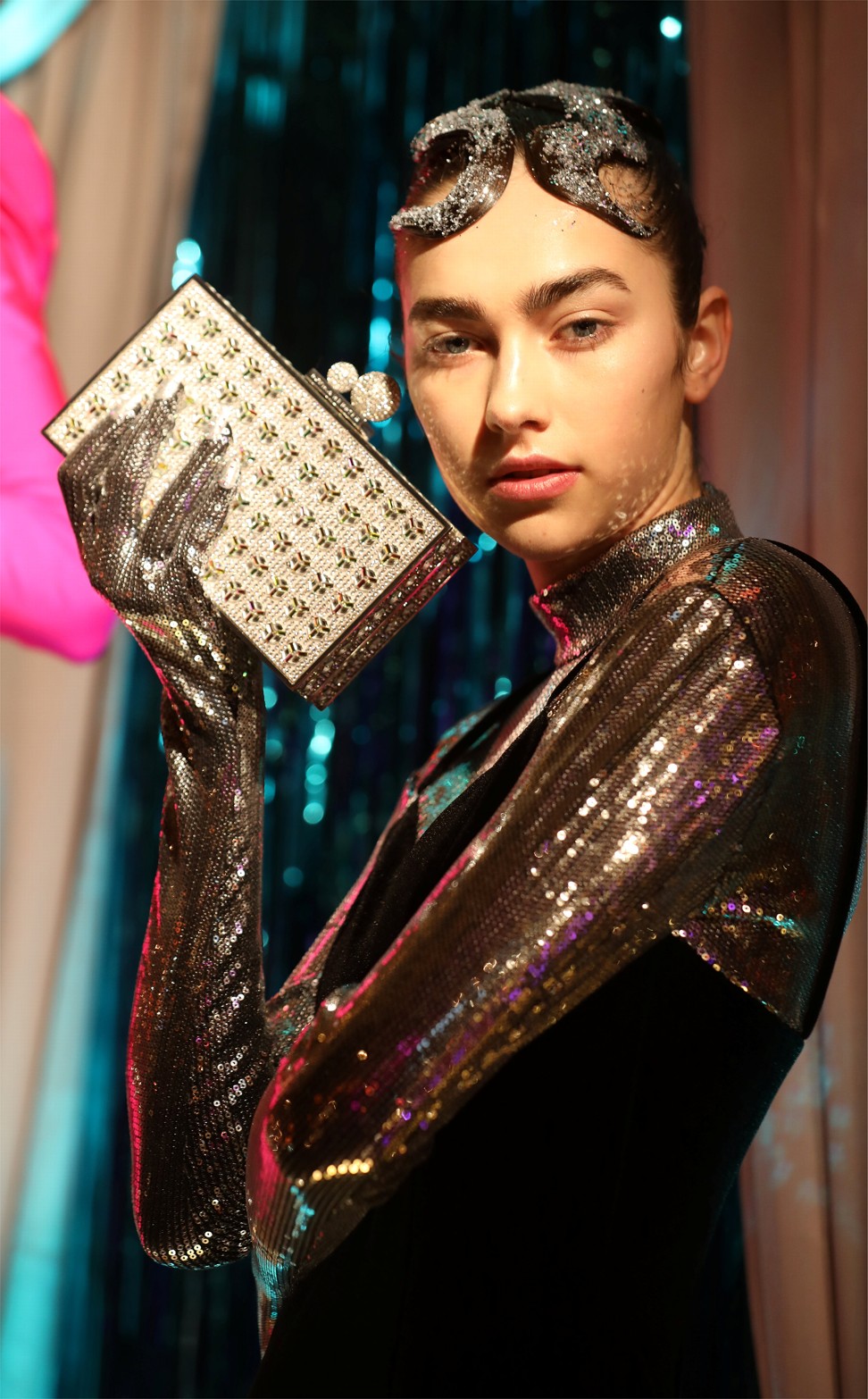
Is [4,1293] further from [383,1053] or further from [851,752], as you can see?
[851,752]

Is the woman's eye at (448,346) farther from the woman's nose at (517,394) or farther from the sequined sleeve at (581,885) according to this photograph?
the sequined sleeve at (581,885)

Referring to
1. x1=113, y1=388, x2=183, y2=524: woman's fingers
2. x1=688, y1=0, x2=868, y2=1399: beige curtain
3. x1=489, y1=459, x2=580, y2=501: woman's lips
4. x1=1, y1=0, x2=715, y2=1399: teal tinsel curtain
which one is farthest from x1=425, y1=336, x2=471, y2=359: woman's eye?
x1=1, y1=0, x2=715, y2=1399: teal tinsel curtain

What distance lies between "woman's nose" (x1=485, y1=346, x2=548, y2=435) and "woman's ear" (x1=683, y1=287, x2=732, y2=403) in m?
0.18

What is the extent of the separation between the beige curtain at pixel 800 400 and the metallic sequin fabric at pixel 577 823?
0.60m

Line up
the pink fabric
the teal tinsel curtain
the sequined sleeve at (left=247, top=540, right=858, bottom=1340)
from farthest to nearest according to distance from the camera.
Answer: the pink fabric → the teal tinsel curtain → the sequined sleeve at (left=247, top=540, right=858, bottom=1340)

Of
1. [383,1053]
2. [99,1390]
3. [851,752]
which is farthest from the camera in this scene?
[99,1390]

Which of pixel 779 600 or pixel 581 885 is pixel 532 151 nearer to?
pixel 779 600

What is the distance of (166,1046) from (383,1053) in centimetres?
44

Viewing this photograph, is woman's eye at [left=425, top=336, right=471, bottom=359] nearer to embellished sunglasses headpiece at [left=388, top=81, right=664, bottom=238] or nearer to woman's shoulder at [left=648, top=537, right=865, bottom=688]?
embellished sunglasses headpiece at [left=388, top=81, right=664, bottom=238]

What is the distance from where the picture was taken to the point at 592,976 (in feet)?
2.32

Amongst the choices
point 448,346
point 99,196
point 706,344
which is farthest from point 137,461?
point 99,196

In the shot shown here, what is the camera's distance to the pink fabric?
201 cm

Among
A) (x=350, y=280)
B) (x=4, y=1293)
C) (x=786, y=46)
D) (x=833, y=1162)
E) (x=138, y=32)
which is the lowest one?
(x=4, y=1293)

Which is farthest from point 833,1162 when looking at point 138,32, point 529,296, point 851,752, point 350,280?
point 138,32
